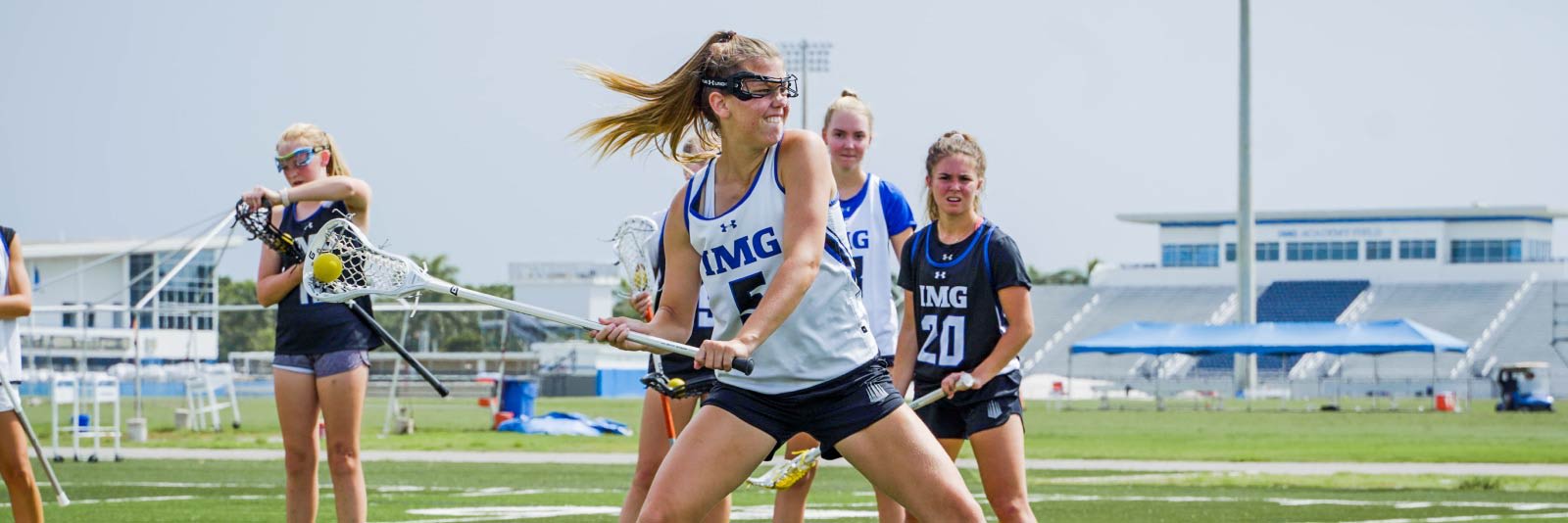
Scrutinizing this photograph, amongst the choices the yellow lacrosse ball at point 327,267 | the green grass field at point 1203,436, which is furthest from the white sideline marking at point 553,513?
the green grass field at point 1203,436

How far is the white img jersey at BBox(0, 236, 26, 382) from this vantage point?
896 cm

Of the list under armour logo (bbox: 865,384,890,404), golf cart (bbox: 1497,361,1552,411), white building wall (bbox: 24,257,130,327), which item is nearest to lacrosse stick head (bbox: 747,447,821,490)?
under armour logo (bbox: 865,384,890,404)

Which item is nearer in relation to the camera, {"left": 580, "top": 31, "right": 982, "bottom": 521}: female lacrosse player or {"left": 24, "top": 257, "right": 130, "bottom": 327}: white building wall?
{"left": 580, "top": 31, "right": 982, "bottom": 521}: female lacrosse player

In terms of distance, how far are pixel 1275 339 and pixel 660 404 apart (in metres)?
53.1

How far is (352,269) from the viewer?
7.07m

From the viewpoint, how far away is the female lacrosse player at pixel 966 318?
798 cm

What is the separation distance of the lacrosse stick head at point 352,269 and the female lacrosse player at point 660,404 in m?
1.45

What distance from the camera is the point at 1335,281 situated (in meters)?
114

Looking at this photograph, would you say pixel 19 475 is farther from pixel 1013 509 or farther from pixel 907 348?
pixel 1013 509

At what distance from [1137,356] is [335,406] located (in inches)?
3541

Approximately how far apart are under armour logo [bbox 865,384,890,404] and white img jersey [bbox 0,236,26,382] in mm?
4733

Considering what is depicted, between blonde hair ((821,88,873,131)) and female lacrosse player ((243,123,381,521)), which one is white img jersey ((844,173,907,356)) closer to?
blonde hair ((821,88,873,131))

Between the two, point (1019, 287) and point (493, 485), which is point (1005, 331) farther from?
point (493, 485)

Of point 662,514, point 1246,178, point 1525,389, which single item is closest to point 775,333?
point 662,514
